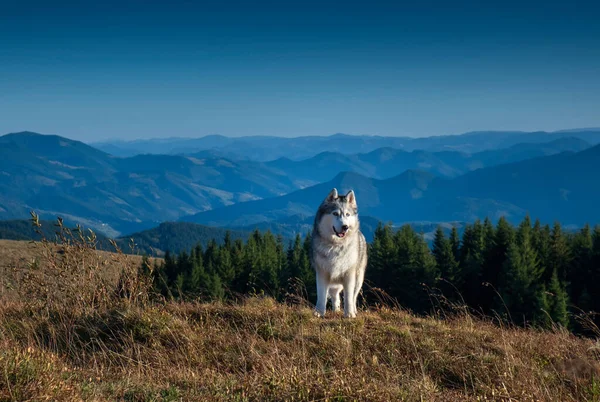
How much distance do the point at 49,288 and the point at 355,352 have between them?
5495mm

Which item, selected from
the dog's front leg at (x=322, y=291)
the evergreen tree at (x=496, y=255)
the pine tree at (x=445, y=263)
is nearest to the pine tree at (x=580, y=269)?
the evergreen tree at (x=496, y=255)

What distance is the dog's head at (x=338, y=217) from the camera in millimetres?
9266

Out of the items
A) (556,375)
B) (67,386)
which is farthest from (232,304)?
(556,375)

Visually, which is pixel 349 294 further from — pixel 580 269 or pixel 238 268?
pixel 238 268

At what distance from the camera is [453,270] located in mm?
58562

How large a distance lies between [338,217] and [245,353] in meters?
3.77

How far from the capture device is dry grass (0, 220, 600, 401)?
4.77 m

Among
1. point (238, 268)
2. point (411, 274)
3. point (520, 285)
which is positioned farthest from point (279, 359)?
point (238, 268)

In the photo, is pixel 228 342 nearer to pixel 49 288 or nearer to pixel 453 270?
pixel 49 288

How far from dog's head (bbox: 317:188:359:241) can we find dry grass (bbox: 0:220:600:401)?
5.58 ft

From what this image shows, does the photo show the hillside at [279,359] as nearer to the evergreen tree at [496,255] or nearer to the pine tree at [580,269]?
the evergreen tree at [496,255]

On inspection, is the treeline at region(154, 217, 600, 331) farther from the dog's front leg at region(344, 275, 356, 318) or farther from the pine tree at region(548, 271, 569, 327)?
the dog's front leg at region(344, 275, 356, 318)

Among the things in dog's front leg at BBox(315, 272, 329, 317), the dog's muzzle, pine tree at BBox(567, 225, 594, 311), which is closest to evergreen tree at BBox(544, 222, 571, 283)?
pine tree at BBox(567, 225, 594, 311)

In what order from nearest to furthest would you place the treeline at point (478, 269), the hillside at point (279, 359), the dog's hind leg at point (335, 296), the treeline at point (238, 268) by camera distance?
the hillside at point (279, 359) → the dog's hind leg at point (335, 296) → the treeline at point (478, 269) → the treeline at point (238, 268)
